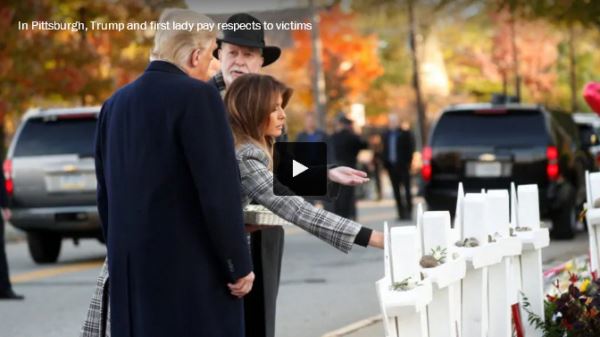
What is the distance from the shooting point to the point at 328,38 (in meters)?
48.0

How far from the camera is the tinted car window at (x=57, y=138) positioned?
52.7 ft

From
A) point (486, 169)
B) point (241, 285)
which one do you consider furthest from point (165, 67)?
point (486, 169)

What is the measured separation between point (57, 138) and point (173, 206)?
11684 millimetres

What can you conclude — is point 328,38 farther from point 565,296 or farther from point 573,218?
point 565,296

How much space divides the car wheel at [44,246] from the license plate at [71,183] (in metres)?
0.78

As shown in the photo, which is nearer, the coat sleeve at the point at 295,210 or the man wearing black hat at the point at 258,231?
the coat sleeve at the point at 295,210

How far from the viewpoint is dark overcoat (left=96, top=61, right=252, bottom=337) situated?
4.75 m

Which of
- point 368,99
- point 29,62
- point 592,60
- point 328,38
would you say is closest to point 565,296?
point 29,62

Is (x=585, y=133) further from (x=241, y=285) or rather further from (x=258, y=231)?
(x=241, y=285)

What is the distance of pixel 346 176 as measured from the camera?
17.6 ft

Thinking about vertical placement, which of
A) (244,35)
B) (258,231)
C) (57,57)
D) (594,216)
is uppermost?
(57,57)

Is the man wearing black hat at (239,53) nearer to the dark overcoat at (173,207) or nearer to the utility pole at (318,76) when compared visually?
the dark overcoat at (173,207)

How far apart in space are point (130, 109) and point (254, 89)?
0.70 m

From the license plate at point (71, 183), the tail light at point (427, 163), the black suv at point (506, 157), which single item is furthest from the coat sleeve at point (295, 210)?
the tail light at point (427, 163)
